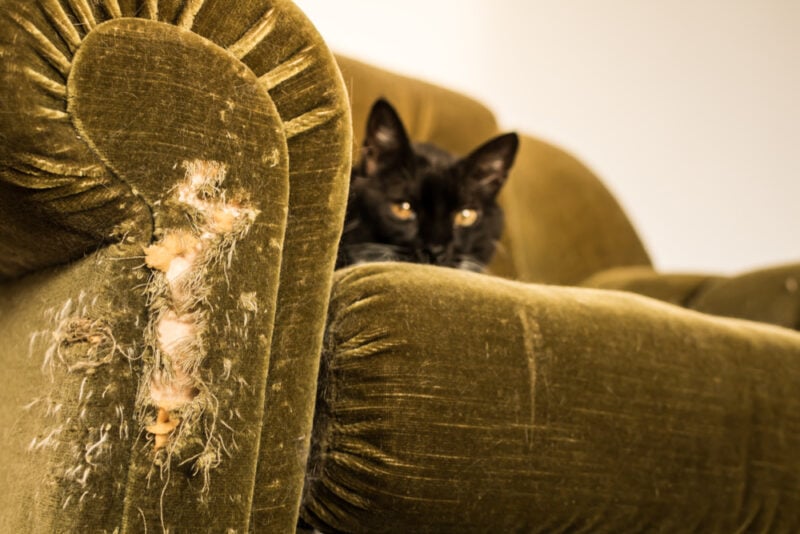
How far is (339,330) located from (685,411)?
37 cm

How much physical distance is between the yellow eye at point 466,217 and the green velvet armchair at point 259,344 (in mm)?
426

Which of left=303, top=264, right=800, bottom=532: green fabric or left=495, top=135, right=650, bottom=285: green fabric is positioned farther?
left=495, top=135, right=650, bottom=285: green fabric

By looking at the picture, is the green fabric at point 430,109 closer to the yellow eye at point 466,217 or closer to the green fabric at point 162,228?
the yellow eye at point 466,217

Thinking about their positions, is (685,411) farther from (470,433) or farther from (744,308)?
(744,308)

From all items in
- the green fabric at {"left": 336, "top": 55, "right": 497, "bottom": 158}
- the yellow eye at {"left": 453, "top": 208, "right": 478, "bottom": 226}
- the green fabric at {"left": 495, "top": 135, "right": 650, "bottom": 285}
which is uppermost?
the green fabric at {"left": 336, "top": 55, "right": 497, "bottom": 158}

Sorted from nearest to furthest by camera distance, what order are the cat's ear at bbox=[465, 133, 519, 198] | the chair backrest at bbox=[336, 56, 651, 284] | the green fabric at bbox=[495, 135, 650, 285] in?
the cat's ear at bbox=[465, 133, 519, 198], the chair backrest at bbox=[336, 56, 651, 284], the green fabric at bbox=[495, 135, 650, 285]

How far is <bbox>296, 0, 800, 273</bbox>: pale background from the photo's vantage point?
2.06m

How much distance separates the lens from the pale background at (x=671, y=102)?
2.06 metres

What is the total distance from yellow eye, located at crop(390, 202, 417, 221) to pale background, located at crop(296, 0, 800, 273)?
3.27 feet

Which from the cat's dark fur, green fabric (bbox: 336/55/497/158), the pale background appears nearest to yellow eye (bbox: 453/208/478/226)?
the cat's dark fur

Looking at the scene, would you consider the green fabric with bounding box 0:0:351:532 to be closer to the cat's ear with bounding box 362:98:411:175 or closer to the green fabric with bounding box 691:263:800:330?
the cat's ear with bounding box 362:98:411:175

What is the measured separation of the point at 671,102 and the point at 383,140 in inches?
55.4

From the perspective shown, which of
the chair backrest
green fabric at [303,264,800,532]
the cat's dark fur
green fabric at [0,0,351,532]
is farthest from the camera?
the chair backrest

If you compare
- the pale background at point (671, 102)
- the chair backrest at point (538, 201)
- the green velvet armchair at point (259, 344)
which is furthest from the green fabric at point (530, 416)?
the pale background at point (671, 102)
